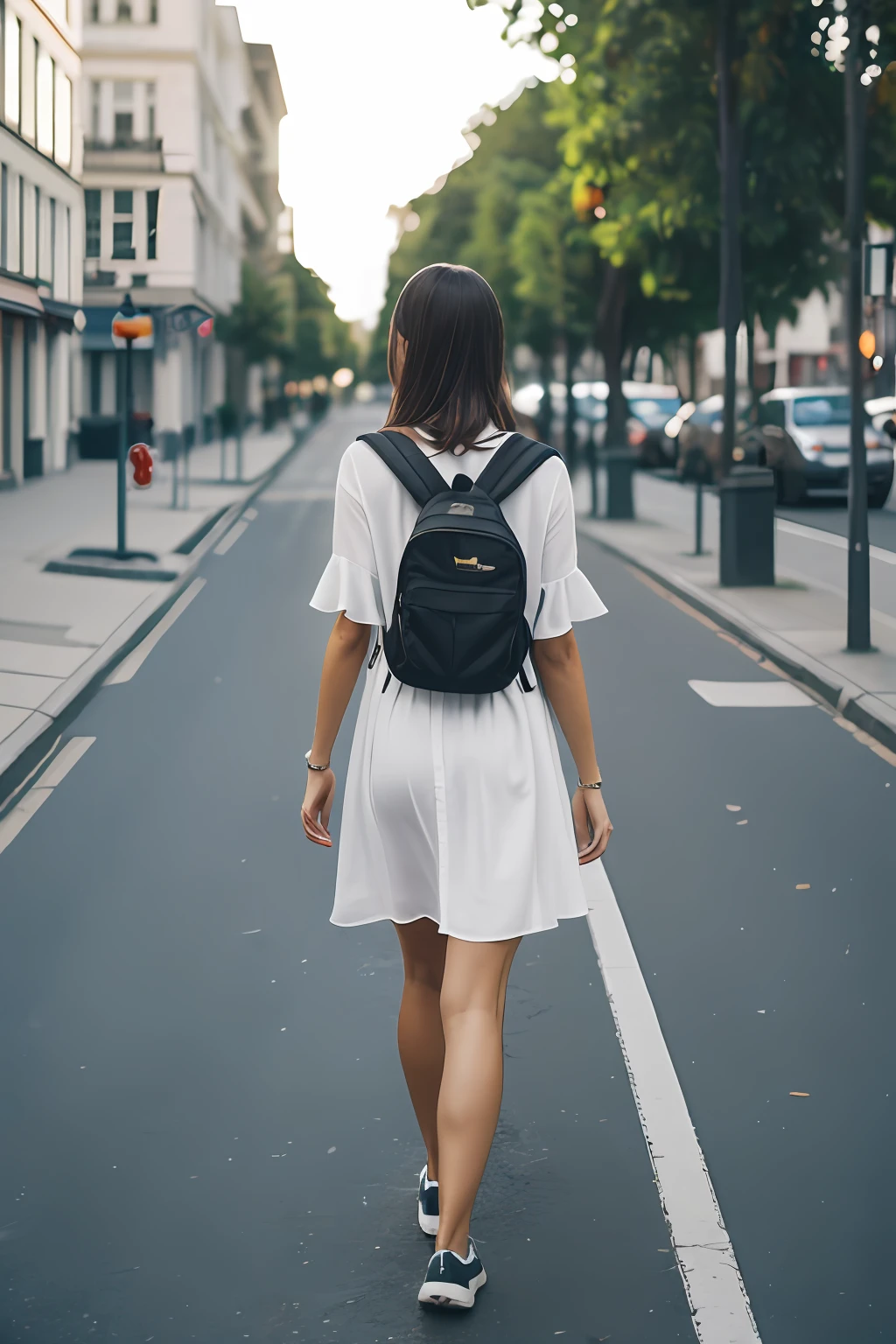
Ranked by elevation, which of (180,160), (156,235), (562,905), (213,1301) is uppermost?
(180,160)

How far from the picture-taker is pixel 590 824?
3.67 m

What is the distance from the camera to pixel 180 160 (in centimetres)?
3916

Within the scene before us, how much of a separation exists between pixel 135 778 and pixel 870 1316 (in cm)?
555

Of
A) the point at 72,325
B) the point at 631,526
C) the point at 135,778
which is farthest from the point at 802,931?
the point at 72,325

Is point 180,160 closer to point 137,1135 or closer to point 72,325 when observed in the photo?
point 72,325

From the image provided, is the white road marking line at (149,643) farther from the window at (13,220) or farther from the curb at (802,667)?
the window at (13,220)

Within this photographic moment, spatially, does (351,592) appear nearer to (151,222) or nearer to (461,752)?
(461,752)

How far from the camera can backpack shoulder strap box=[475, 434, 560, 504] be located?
3.31 meters

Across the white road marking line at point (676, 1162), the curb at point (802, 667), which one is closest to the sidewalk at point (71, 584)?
the white road marking line at point (676, 1162)

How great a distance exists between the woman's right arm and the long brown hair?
16.5 inches

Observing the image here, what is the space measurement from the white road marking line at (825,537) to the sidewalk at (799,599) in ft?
0.06

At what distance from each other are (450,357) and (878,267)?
8909 mm

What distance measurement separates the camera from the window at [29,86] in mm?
27688

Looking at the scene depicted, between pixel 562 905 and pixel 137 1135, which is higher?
pixel 562 905
